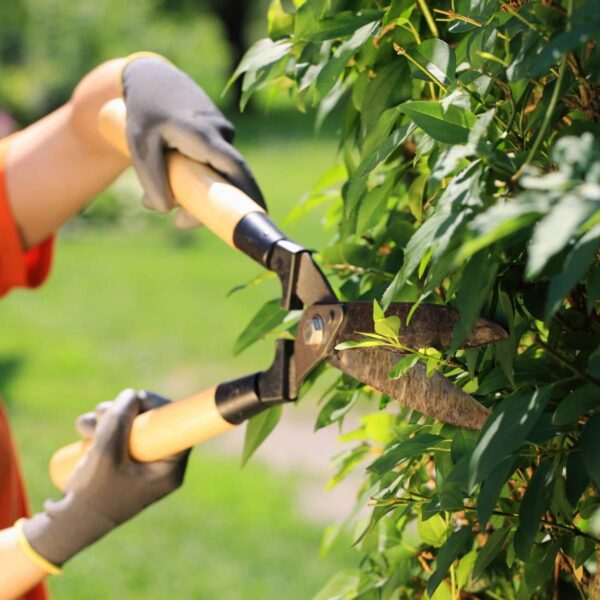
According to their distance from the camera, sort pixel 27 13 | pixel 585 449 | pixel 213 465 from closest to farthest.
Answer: pixel 585 449 < pixel 213 465 < pixel 27 13

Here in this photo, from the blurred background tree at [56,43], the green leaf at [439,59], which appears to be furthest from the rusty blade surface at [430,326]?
the blurred background tree at [56,43]

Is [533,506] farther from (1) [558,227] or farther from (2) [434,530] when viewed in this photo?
(1) [558,227]

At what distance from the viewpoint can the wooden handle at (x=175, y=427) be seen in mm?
1480

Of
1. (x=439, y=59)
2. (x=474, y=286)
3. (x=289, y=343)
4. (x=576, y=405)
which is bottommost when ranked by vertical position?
(x=289, y=343)

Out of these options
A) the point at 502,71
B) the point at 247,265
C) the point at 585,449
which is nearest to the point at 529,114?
the point at 502,71

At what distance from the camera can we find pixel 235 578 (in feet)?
13.1

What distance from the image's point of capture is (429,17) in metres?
1.21

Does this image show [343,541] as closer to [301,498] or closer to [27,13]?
[301,498]

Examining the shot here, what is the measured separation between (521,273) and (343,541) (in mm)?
3250

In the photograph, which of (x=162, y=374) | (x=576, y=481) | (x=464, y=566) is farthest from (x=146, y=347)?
(x=576, y=481)

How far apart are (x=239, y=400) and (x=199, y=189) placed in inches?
11.2

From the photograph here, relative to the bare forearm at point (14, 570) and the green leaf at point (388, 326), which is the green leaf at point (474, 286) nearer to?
the green leaf at point (388, 326)

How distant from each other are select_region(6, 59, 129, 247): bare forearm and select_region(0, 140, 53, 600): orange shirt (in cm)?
2

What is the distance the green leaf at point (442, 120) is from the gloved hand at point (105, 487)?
31.1 inches
